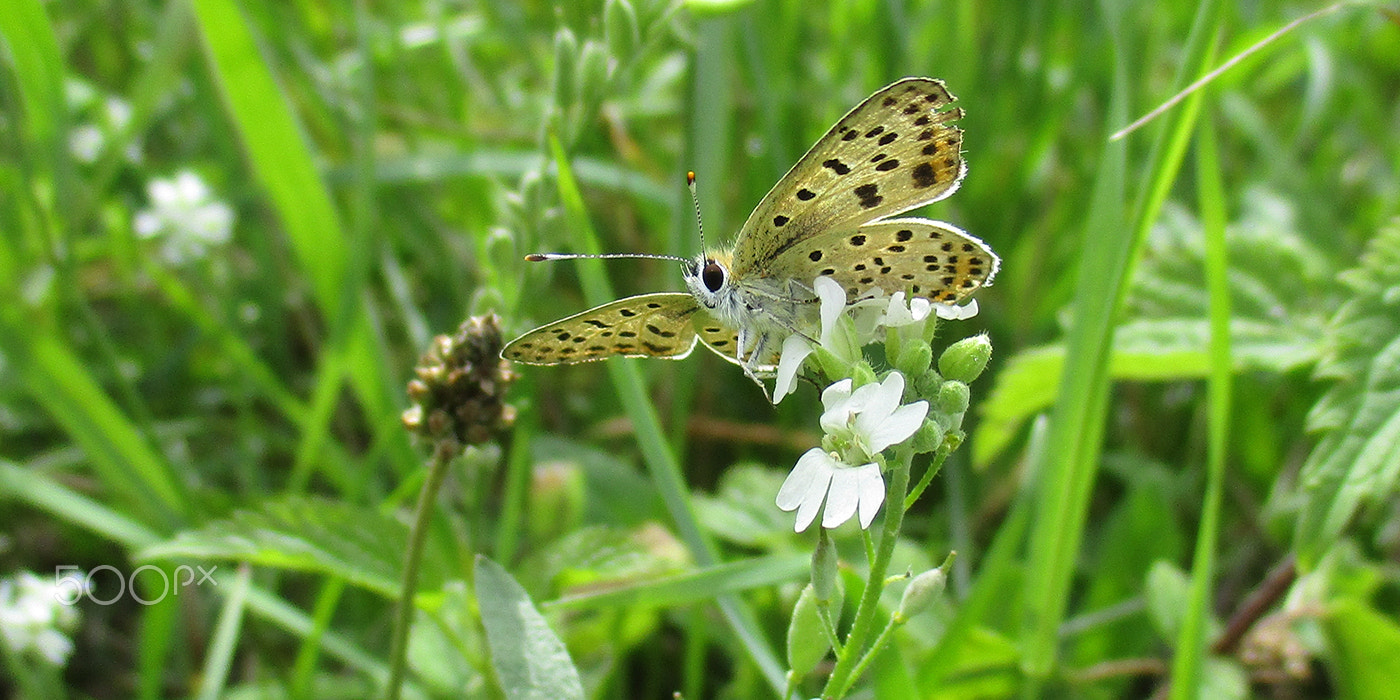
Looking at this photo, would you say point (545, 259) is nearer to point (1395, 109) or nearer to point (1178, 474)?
point (1178, 474)

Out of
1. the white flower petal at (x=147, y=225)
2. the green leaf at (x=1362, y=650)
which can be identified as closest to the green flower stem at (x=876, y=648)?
the green leaf at (x=1362, y=650)

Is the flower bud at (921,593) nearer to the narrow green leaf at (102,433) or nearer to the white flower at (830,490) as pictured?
the white flower at (830,490)

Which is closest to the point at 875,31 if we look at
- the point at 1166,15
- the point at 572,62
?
the point at 1166,15

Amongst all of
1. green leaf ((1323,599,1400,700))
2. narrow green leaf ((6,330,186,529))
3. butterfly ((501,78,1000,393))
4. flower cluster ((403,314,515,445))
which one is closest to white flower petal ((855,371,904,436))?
butterfly ((501,78,1000,393))

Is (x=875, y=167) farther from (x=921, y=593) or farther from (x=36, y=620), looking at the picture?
(x=36, y=620)

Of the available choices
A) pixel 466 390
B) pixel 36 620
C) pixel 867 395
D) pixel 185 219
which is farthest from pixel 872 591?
pixel 185 219
